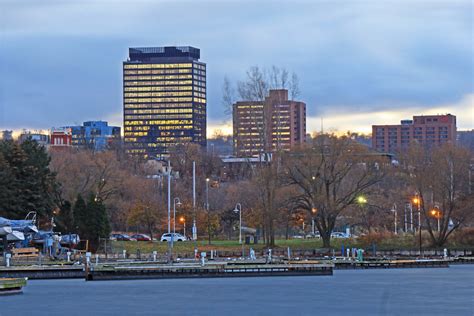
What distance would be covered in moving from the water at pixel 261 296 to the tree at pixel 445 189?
46.7 feet

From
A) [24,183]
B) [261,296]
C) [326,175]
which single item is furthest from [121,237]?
[261,296]

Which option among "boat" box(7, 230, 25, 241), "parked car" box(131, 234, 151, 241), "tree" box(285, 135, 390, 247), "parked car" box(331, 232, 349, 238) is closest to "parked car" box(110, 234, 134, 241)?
"parked car" box(131, 234, 151, 241)

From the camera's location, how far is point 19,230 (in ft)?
286

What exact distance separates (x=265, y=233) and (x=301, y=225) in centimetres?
2106

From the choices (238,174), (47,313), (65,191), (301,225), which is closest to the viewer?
(47,313)

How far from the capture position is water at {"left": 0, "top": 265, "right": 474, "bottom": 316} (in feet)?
198

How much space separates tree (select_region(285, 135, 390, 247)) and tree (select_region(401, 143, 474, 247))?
15.5 feet

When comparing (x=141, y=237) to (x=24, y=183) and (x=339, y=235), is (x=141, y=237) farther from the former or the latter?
(x=339, y=235)

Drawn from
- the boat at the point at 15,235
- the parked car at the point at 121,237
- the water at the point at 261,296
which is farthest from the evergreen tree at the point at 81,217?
the parked car at the point at 121,237

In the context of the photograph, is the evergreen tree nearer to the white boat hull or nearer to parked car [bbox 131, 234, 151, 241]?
the white boat hull

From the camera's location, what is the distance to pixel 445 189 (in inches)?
4094

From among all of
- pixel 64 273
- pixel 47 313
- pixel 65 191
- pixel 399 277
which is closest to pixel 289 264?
pixel 399 277

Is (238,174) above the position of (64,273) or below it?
above

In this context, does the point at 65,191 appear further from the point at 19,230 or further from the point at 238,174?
the point at 238,174
